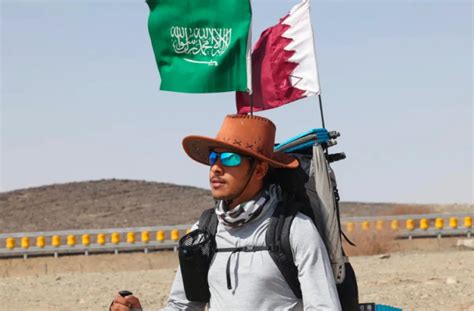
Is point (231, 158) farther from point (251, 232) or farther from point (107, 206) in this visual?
point (107, 206)

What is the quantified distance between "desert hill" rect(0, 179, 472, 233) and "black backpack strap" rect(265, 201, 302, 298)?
41.8 metres

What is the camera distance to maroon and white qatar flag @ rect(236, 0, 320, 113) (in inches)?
290

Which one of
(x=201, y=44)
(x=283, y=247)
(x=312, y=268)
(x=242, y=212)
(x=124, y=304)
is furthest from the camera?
(x=201, y=44)

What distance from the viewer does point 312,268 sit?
5.48 meters

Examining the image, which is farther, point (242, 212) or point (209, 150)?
point (209, 150)

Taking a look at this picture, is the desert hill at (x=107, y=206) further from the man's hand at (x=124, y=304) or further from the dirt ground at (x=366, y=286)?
the man's hand at (x=124, y=304)

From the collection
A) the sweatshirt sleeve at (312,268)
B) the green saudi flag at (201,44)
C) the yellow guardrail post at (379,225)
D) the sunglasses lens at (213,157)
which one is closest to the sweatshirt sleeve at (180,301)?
the sunglasses lens at (213,157)

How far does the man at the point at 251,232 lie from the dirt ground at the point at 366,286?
1231 centimetres

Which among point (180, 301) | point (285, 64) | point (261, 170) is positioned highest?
point (285, 64)

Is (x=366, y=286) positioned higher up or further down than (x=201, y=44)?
further down

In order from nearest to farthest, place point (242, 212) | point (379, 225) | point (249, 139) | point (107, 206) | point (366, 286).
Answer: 1. point (242, 212)
2. point (249, 139)
3. point (366, 286)
4. point (379, 225)
5. point (107, 206)

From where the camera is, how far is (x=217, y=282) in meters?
5.81

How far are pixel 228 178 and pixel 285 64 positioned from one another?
84.8 inches

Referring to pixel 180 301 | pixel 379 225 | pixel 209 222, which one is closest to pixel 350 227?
pixel 379 225
